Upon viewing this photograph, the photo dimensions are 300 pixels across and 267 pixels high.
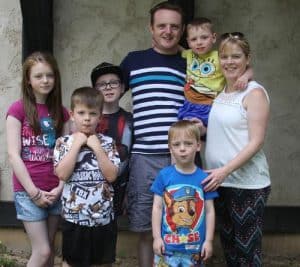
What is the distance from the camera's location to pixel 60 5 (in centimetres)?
491

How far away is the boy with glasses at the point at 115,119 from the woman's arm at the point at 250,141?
2.06ft

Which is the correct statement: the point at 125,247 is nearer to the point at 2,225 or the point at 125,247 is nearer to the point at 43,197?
the point at 2,225

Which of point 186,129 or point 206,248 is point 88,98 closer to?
point 186,129

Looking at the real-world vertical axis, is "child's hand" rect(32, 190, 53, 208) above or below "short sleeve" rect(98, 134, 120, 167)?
below

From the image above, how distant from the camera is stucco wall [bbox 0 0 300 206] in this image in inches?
190

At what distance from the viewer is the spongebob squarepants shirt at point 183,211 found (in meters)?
3.31

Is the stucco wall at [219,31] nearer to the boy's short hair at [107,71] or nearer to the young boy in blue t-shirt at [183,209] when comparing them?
the boy's short hair at [107,71]

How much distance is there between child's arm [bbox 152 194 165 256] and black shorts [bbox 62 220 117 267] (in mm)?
283

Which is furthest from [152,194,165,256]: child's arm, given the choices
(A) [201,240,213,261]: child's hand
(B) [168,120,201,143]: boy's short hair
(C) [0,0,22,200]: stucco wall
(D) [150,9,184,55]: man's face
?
(C) [0,0,22,200]: stucco wall

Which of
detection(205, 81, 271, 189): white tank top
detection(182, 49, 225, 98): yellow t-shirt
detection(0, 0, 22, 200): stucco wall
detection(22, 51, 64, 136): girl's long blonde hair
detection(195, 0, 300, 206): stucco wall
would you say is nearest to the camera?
detection(205, 81, 271, 189): white tank top

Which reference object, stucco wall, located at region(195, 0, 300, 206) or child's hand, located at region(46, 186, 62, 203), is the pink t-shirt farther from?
stucco wall, located at region(195, 0, 300, 206)

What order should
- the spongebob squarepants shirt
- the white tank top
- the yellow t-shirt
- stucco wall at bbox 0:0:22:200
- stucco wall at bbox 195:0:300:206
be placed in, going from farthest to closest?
stucco wall at bbox 0:0:22:200 → stucco wall at bbox 195:0:300:206 → the yellow t-shirt → the white tank top → the spongebob squarepants shirt

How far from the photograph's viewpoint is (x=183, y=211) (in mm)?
3311

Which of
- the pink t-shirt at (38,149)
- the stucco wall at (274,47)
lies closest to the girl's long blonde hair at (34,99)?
the pink t-shirt at (38,149)
